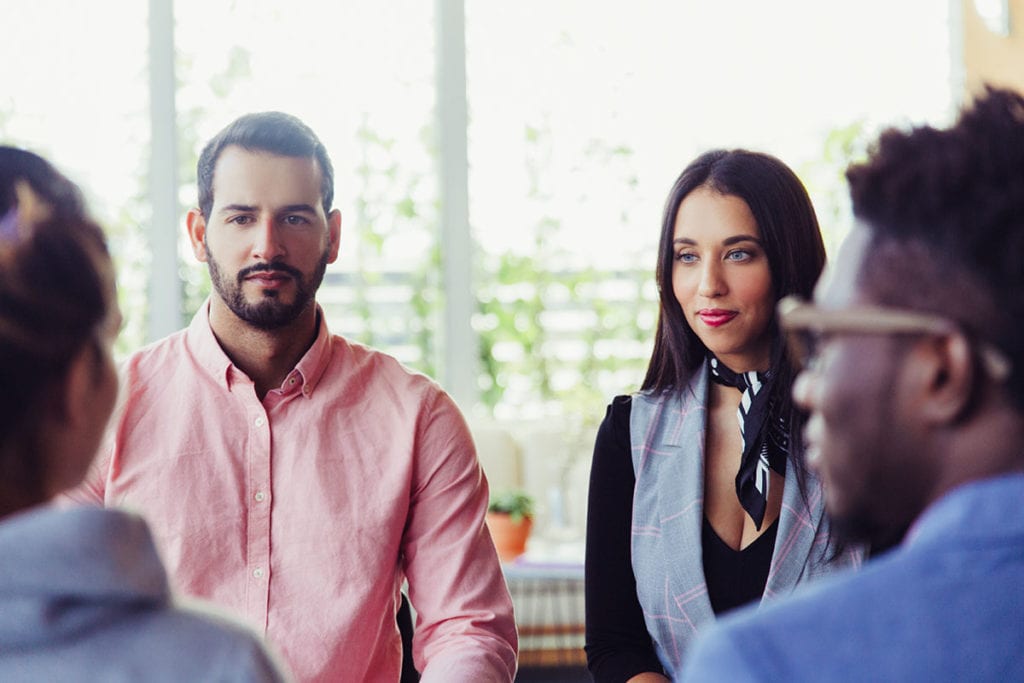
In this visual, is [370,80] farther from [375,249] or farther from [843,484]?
[843,484]

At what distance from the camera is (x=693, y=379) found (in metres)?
2.16

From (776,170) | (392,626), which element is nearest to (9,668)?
(392,626)

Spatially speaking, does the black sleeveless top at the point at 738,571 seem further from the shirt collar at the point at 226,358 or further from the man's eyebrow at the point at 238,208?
the man's eyebrow at the point at 238,208

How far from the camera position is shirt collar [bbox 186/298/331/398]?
211 cm

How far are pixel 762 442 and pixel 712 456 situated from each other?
0.45ft

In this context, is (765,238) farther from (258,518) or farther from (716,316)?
(258,518)

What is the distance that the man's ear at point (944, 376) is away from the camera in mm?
802

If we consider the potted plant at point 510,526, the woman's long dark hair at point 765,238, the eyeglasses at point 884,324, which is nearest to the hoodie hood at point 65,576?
the eyeglasses at point 884,324

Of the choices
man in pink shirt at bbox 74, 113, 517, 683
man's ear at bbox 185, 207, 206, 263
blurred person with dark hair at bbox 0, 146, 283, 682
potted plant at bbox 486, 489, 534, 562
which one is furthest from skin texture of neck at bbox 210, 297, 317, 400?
potted plant at bbox 486, 489, 534, 562

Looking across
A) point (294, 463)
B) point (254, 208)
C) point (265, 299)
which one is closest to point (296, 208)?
point (254, 208)

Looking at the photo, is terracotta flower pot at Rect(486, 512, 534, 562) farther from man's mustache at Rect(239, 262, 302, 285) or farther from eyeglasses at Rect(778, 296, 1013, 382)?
eyeglasses at Rect(778, 296, 1013, 382)

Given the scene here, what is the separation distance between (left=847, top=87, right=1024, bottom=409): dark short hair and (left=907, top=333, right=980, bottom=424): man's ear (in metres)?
0.02

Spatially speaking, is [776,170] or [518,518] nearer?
[776,170]

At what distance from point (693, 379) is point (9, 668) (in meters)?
1.53
